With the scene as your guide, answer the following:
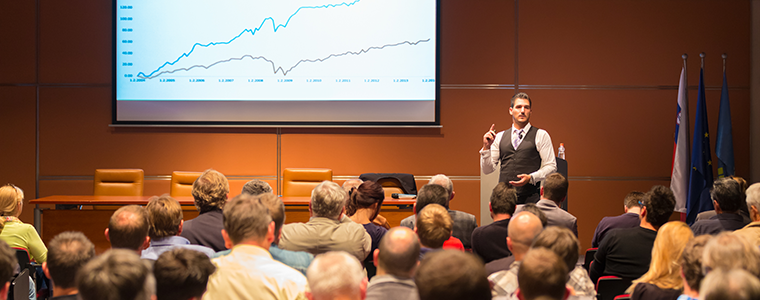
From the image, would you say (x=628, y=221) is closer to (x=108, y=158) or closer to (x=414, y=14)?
(x=414, y=14)

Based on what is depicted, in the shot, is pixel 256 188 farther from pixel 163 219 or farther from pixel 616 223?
pixel 616 223

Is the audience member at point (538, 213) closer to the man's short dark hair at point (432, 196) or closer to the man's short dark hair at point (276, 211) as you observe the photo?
the man's short dark hair at point (432, 196)

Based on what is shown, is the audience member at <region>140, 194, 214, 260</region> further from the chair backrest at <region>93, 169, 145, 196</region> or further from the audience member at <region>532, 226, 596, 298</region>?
the chair backrest at <region>93, 169, 145, 196</region>

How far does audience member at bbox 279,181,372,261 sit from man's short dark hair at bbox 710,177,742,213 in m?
2.01

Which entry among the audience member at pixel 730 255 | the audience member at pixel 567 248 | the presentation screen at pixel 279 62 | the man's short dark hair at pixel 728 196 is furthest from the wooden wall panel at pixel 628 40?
the audience member at pixel 730 255

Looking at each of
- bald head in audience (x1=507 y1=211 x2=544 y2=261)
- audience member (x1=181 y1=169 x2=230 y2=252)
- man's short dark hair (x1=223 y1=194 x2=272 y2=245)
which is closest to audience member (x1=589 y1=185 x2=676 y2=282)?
bald head in audience (x1=507 y1=211 x2=544 y2=261)

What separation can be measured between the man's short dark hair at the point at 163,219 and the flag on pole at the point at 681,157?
4512 mm

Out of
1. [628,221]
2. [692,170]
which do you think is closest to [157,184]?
[628,221]

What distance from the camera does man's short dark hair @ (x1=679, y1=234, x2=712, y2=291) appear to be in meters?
1.48

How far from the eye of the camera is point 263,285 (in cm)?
148

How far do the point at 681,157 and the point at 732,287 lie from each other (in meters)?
4.35

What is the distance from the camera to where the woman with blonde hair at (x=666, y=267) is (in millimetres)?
1793

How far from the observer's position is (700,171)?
4684mm

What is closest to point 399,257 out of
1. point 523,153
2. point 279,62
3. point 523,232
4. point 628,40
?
point 523,232
